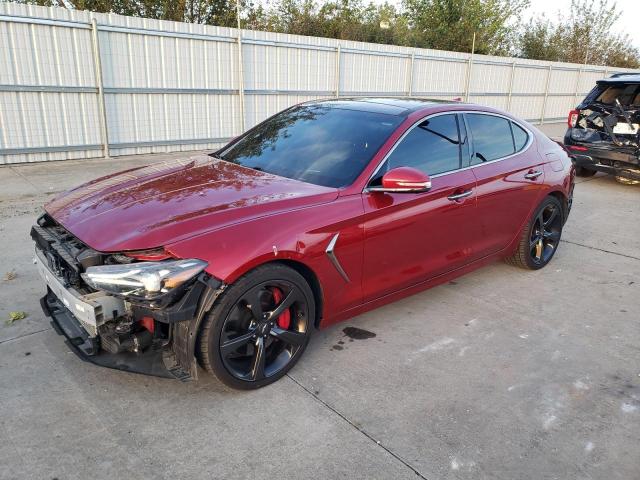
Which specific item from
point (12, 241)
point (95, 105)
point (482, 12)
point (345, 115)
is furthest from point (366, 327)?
point (482, 12)

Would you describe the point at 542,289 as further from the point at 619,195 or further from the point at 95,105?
the point at 95,105

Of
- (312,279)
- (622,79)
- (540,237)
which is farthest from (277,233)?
(622,79)

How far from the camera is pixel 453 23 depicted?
26859mm

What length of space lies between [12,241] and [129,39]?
19.8 feet

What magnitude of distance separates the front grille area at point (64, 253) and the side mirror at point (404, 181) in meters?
1.74

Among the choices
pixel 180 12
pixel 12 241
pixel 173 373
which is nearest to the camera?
pixel 173 373

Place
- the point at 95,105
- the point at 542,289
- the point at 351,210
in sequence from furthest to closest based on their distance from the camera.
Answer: the point at 95,105 → the point at 542,289 → the point at 351,210

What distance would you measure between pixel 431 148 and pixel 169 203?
1951 mm

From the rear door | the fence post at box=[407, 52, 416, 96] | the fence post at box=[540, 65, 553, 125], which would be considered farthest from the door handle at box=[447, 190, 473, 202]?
the fence post at box=[540, 65, 553, 125]

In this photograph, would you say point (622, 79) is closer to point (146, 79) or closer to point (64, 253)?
point (146, 79)

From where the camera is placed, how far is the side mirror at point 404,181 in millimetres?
3297

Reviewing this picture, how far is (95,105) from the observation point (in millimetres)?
9969

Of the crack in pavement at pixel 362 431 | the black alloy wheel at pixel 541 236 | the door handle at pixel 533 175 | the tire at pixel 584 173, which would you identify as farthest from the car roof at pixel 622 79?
the crack in pavement at pixel 362 431

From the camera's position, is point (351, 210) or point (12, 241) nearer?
point (351, 210)
